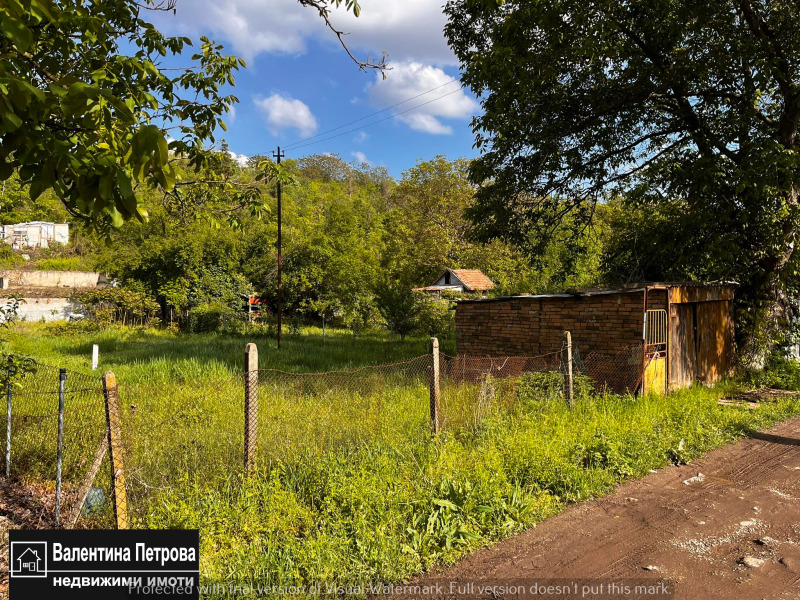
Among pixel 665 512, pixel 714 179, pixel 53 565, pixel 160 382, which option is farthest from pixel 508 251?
pixel 53 565

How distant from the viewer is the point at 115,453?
4027 mm

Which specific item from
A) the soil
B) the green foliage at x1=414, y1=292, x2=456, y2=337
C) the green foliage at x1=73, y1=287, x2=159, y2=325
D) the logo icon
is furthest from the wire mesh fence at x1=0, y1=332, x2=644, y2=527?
the green foliage at x1=73, y1=287, x2=159, y2=325

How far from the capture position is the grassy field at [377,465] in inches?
156

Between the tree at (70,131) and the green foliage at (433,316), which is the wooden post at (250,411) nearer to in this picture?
the tree at (70,131)

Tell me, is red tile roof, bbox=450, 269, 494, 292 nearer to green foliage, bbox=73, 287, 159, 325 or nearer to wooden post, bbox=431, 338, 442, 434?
green foliage, bbox=73, 287, 159, 325

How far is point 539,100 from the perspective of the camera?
39.1ft

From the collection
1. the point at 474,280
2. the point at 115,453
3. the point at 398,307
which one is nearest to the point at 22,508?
the point at 115,453

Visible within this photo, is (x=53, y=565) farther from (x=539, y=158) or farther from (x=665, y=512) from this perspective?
(x=539, y=158)

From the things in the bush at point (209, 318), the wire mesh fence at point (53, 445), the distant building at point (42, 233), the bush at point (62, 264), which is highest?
the distant building at point (42, 233)

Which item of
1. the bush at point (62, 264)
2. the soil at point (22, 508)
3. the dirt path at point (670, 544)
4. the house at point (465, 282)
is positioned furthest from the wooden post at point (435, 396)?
the bush at point (62, 264)

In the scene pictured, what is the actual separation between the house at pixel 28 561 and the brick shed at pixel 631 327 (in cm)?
846

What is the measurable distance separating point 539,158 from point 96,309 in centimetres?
2163

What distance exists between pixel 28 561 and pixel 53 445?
2.69 meters

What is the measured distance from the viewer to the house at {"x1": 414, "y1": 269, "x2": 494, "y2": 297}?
103ft
